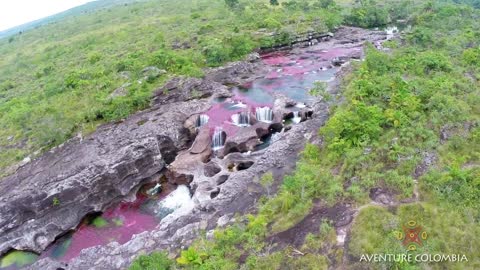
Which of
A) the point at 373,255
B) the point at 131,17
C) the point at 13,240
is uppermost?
the point at 131,17

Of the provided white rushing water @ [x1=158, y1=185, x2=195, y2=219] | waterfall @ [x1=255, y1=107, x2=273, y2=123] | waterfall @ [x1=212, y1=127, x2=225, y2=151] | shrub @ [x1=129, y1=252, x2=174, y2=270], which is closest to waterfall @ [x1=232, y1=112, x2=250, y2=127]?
waterfall @ [x1=255, y1=107, x2=273, y2=123]

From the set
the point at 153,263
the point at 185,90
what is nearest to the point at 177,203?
the point at 153,263

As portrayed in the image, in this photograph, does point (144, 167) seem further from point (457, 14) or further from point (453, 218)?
point (457, 14)

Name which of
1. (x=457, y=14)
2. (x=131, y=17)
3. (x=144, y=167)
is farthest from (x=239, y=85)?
(x=131, y=17)

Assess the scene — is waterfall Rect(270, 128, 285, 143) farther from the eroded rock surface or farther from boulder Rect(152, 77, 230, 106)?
boulder Rect(152, 77, 230, 106)

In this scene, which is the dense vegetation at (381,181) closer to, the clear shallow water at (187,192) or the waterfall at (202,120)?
the clear shallow water at (187,192)

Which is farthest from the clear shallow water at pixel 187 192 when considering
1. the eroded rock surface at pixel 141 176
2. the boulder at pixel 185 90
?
the boulder at pixel 185 90
